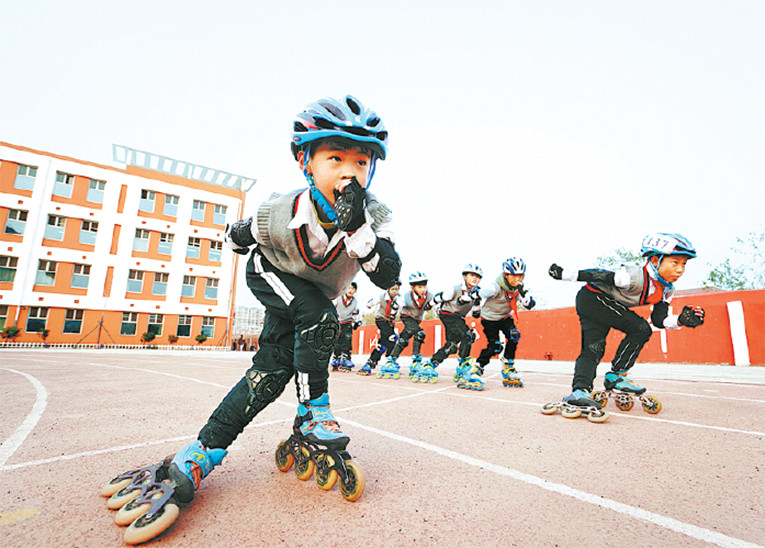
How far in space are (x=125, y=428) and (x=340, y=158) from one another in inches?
120

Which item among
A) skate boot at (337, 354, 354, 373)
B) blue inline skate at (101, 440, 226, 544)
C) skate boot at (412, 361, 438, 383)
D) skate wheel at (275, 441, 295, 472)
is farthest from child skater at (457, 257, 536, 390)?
blue inline skate at (101, 440, 226, 544)

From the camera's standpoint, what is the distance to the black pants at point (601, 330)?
14.5 feet

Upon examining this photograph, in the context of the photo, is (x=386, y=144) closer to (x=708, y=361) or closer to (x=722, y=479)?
(x=722, y=479)

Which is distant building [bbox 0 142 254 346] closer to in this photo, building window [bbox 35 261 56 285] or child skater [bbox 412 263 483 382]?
building window [bbox 35 261 56 285]

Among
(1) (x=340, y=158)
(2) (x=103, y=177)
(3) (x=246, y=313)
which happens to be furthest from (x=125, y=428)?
(3) (x=246, y=313)

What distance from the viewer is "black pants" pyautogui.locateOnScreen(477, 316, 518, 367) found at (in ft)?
23.6

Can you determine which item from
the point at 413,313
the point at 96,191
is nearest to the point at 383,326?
the point at 413,313

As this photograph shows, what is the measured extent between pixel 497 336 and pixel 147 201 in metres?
30.6

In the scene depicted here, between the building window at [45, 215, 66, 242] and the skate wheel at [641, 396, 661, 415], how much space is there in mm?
33544

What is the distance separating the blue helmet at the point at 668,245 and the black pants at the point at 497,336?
3272 mm

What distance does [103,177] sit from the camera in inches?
1115

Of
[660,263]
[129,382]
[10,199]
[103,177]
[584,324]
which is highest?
[103,177]

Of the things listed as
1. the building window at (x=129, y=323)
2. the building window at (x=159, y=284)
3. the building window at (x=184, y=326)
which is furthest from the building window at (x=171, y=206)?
the building window at (x=184, y=326)

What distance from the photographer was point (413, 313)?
9008mm
